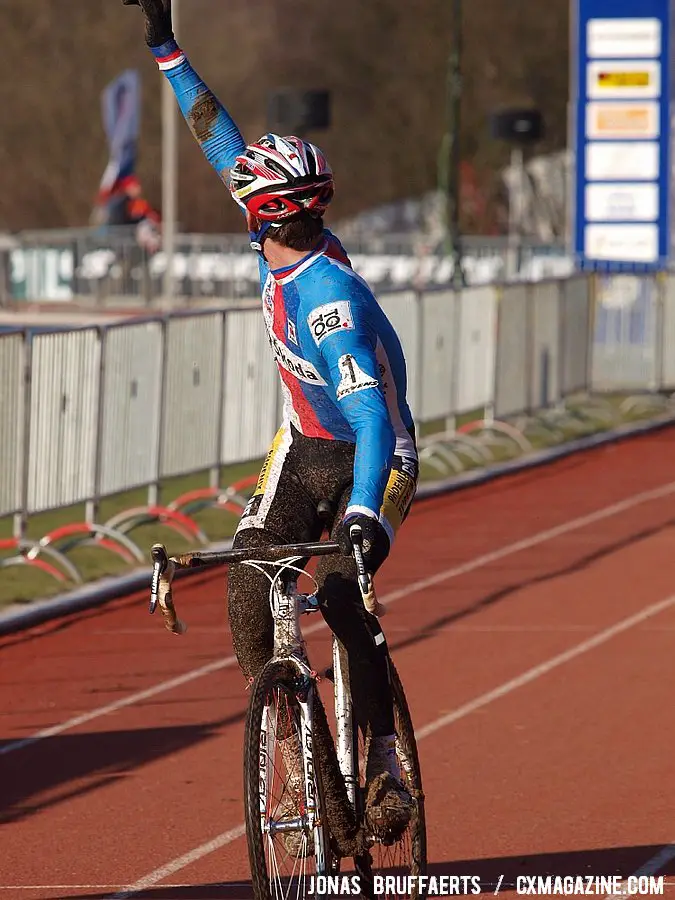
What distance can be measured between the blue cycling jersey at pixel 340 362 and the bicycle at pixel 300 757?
0.81 ft

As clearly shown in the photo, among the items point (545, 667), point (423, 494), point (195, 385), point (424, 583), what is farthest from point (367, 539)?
point (423, 494)

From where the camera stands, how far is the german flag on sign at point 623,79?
25656mm

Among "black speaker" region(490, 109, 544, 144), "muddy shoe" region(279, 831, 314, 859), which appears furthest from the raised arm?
"black speaker" region(490, 109, 544, 144)

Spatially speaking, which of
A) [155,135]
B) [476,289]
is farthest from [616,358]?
[155,135]

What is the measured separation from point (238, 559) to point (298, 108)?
21629mm

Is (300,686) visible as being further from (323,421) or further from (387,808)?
(323,421)

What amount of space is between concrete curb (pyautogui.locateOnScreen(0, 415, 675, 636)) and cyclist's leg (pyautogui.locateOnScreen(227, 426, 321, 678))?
18.4 feet

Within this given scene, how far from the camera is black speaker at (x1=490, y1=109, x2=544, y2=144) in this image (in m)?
34.3

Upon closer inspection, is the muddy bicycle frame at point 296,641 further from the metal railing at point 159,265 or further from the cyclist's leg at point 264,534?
the metal railing at point 159,265

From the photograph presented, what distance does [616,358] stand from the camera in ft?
78.0

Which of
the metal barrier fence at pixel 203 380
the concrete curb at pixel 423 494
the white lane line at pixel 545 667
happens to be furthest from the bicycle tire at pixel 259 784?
the metal barrier fence at pixel 203 380

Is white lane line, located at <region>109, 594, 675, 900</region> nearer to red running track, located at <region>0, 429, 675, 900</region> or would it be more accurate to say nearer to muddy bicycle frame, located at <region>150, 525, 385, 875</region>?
red running track, located at <region>0, 429, 675, 900</region>

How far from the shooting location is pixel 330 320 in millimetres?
5410

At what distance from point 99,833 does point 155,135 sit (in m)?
59.4
